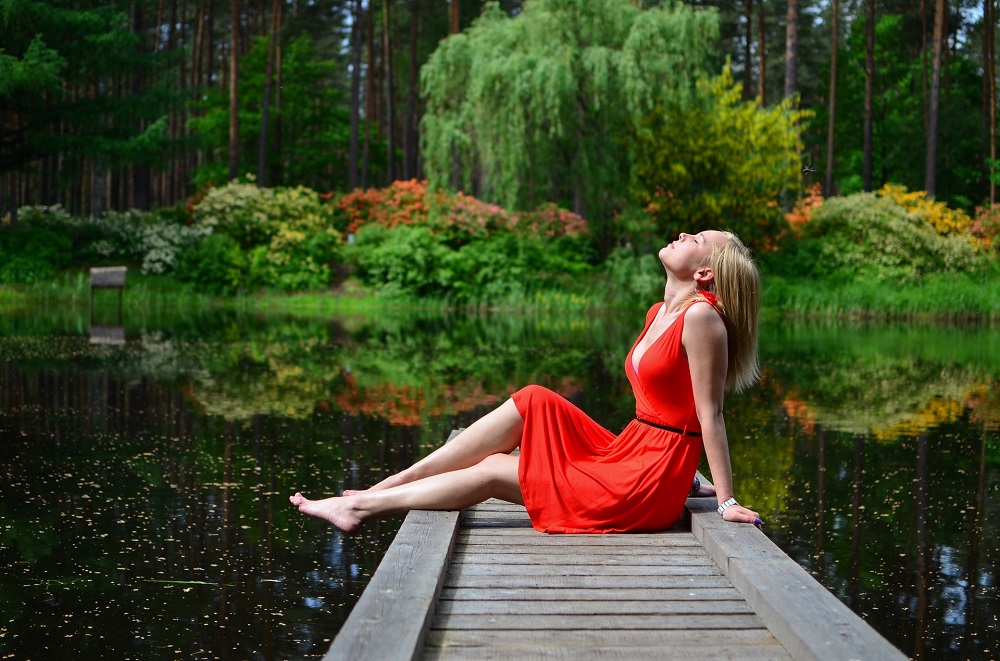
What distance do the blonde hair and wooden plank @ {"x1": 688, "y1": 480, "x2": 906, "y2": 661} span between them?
2.46 feet

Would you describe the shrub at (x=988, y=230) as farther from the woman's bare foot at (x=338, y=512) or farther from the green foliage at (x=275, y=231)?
the woman's bare foot at (x=338, y=512)

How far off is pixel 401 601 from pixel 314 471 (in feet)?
13.8

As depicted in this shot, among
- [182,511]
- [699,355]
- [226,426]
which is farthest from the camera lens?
[226,426]

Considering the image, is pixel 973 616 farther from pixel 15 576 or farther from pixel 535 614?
pixel 15 576

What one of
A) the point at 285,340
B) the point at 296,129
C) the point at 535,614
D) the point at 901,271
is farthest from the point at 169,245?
the point at 535,614

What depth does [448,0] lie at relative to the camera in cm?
3969

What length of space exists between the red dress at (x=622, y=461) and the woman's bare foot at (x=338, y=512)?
706mm

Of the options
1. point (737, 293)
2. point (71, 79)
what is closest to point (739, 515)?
point (737, 293)

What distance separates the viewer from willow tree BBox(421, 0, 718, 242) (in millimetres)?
23672

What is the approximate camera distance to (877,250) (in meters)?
26.7

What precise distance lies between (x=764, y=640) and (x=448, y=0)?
38.9 metres

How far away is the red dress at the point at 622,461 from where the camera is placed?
4.26m

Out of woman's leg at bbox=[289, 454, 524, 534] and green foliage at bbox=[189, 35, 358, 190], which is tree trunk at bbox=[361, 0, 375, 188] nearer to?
green foliage at bbox=[189, 35, 358, 190]

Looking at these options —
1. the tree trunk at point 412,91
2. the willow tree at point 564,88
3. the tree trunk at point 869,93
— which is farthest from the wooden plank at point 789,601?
the tree trunk at point 412,91
